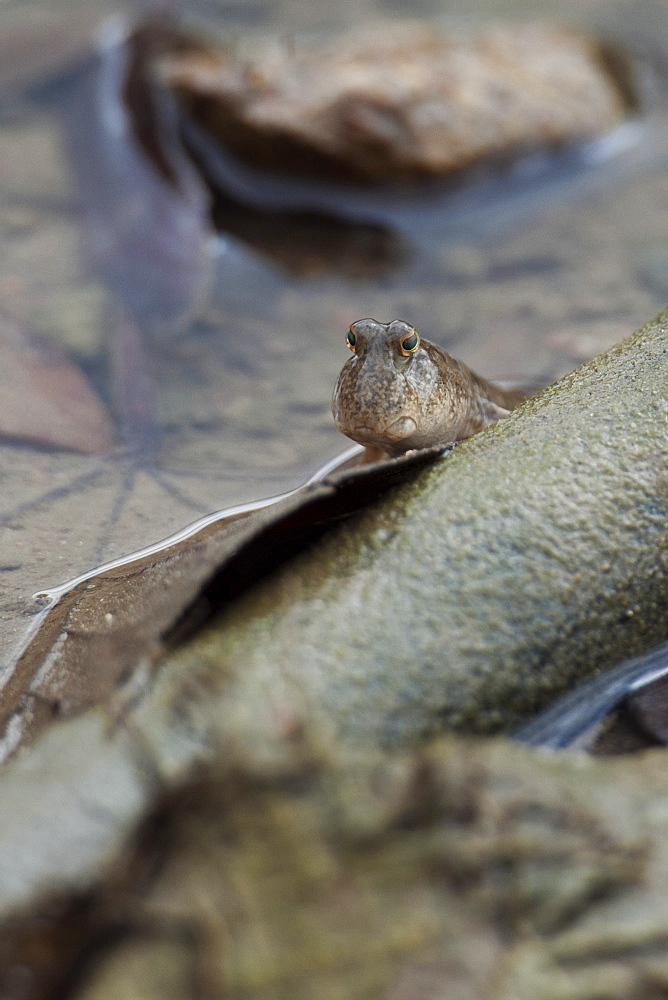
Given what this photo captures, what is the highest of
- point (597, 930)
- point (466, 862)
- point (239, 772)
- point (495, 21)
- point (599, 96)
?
point (495, 21)

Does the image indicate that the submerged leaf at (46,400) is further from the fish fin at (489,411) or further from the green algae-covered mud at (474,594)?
the green algae-covered mud at (474,594)

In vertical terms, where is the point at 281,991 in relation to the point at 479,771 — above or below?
below

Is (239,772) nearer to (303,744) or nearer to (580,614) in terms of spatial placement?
(303,744)

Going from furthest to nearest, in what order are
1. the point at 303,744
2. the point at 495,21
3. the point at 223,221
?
the point at 495,21
the point at 223,221
the point at 303,744

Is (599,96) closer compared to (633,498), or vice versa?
(633,498)

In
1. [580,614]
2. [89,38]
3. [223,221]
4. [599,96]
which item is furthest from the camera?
[89,38]

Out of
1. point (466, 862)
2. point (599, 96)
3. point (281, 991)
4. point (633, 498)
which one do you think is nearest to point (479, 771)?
point (466, 862)

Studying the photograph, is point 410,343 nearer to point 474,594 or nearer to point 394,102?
Result: point 474,594
